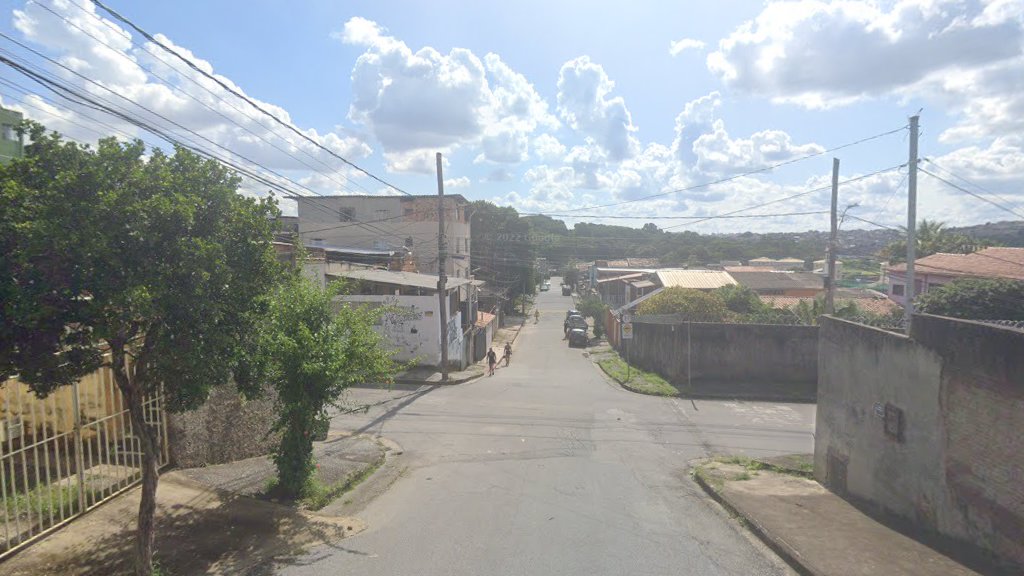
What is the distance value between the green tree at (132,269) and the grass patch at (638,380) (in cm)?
1995

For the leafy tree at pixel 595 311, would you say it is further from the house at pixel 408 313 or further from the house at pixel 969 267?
the house at pixel 969 267

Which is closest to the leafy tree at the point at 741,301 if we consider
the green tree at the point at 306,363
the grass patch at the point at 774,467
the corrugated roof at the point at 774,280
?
the corrugated roof at the point at 774,280

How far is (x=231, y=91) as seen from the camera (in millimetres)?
10125

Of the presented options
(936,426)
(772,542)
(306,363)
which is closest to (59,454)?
(306,363)

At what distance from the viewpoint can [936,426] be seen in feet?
28.6

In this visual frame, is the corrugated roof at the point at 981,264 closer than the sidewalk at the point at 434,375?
No

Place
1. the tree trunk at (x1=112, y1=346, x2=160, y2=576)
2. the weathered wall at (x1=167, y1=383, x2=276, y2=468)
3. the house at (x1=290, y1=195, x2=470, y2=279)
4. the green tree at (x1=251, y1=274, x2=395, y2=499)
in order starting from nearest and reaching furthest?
1. the tree trunk at (x1=112, y1=346, x2=160, y2=576)
2. the green tree at (x1=251, y1=274, x2=395, y2=499)
3. the weathered wall at (x1=167, y1=383, x2=276, y2=468)
4. the house at (x1=290, y1=195, x2=470, y2=279)

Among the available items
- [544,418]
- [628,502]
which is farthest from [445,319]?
[628,502]

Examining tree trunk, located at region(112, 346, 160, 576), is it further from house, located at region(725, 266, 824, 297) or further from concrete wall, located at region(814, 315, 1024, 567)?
house, located at region(725, 266, 824, 297)

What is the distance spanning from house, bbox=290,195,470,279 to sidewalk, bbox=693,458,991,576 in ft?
105

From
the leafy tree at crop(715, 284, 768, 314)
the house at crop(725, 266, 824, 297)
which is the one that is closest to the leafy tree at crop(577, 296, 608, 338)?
→ the house at crop(725, 266, 824, 297)

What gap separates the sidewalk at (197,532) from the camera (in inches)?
271

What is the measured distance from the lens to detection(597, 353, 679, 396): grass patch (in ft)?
80.6

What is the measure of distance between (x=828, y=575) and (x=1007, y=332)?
3.55m
